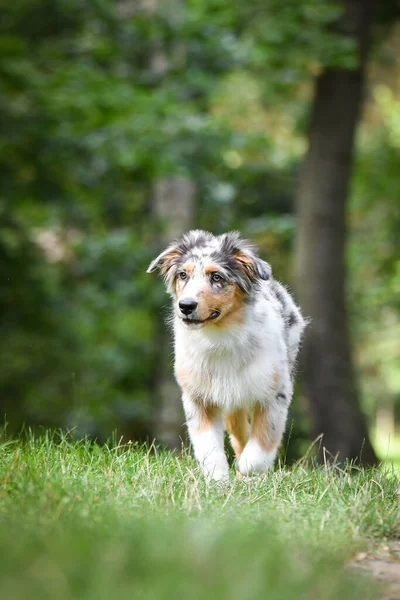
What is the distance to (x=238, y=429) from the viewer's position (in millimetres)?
8336

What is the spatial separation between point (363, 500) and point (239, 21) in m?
11.6

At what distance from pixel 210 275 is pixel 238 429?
5.69 ft

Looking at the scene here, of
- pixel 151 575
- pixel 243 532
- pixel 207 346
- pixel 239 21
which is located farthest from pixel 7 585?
pixel 239 21

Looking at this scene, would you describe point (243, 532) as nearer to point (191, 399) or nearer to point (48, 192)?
point (191, 399)

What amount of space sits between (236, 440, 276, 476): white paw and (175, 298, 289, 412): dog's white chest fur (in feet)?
1.11

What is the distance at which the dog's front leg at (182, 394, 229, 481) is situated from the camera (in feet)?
23.6

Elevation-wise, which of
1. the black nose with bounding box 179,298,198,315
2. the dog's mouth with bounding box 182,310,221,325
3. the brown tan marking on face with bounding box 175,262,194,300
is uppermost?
the brown tan marking on face with bounding box 175,262,194,300

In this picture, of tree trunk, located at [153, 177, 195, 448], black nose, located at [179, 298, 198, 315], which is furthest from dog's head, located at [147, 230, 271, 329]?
tree trunk, located at [153, 177, 195, 448]

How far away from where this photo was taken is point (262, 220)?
19750mm

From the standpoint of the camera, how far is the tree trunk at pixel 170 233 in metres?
18.8

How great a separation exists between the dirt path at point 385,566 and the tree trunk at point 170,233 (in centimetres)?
1267

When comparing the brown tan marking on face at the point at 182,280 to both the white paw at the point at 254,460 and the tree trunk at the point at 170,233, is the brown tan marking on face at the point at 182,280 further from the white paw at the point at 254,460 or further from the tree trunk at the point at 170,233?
the tree trunk at the point at 170,233

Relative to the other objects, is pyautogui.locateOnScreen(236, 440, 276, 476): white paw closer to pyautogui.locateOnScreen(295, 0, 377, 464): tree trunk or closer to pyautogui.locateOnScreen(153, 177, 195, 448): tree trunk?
pyautogui.locateOnScreen(295, 0, 377, 464): tree trunk

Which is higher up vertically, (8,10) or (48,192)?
(8,10)
